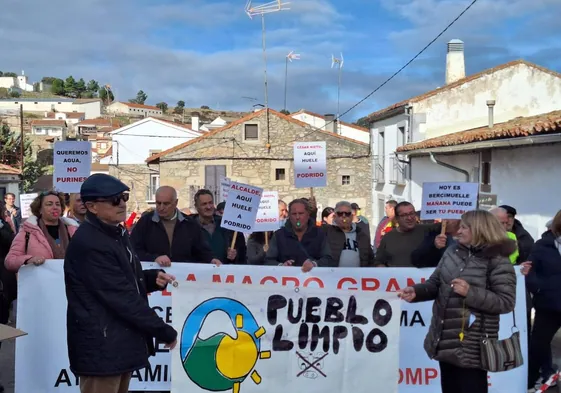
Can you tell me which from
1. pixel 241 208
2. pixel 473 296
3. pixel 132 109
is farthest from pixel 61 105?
pixel 473 296

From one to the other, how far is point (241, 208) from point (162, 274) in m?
3.20

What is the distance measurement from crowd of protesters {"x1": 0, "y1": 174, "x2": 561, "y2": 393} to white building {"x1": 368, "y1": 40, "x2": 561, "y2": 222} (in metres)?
13.0

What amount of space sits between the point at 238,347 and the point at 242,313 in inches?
10.6

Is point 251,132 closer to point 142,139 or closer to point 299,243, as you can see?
point 142,139

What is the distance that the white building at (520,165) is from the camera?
36.2 feet

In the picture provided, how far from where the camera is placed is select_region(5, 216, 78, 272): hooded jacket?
541 centimetres


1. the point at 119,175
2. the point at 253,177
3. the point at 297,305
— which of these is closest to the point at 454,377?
the point at 297,305

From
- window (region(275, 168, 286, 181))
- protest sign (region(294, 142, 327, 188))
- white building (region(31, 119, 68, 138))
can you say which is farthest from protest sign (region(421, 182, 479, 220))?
white building (region(31, 119, 68, 138))

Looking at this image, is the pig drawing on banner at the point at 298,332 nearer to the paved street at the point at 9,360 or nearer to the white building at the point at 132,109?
the paved street at the point at 9,360

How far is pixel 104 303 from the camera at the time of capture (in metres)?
3.31

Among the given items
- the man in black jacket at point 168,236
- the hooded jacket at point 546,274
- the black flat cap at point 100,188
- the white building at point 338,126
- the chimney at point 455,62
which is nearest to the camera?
the black flat cap at point 100,188

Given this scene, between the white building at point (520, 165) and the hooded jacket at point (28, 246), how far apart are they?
26.4 ft

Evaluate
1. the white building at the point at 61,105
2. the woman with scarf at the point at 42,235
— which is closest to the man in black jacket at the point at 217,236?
the woman with scarf at the point at 42,235

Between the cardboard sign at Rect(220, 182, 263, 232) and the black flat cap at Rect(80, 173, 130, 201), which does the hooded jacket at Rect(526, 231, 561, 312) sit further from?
the black flat cap at Rect(80, 173, 130, 201)
